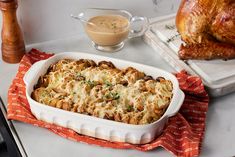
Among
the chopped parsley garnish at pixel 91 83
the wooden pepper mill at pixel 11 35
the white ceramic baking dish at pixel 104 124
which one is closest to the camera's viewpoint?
Answer: the white ceramic baking dish at pixel 104 124

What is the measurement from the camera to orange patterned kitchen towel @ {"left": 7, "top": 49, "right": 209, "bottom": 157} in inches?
43.5

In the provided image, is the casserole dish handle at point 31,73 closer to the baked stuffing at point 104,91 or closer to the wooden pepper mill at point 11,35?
the baked stuffing at point 104,91

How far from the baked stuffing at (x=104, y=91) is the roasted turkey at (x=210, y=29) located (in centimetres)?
19

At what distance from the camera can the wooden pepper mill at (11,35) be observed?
1298mm

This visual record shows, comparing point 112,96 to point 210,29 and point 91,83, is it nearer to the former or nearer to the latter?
point 91,83

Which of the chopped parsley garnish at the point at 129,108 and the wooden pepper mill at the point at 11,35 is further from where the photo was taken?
the wooden pepper mill at the point at 11,35

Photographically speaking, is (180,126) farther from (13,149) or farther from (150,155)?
(13,149)

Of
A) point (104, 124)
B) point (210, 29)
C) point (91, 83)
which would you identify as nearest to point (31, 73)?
point (91, 83)

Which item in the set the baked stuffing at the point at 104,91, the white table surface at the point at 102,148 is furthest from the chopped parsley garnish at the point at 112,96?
the white table surface at the point at 102,148

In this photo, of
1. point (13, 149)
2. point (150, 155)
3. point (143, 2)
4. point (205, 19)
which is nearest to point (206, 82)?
point (205, 19)

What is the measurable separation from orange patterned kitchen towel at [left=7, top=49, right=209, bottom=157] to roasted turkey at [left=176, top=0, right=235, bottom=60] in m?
0.08

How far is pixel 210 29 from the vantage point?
4.42 ft

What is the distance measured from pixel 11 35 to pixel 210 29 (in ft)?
1.72

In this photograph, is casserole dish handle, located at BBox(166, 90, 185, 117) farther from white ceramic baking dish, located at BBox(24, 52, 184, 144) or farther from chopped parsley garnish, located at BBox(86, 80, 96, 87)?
chopped parsley garnish, located at BBox(86, 80, 96, 87)
